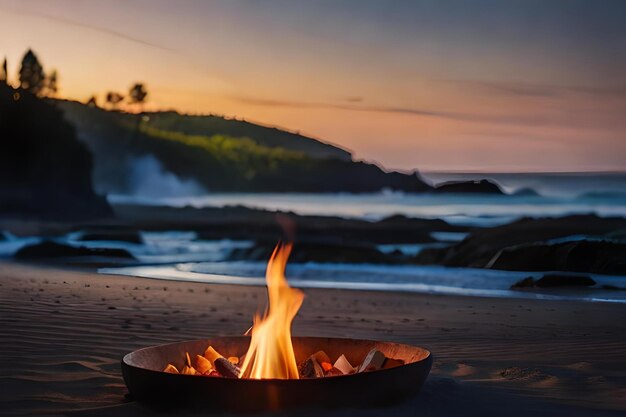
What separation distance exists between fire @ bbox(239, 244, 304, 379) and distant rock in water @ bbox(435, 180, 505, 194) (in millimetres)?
6449

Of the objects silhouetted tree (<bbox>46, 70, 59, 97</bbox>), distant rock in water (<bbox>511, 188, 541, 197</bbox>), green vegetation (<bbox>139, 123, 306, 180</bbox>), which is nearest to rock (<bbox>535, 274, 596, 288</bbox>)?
distant rock in water (<bbox>511, 188, 541, 197</bbox>)

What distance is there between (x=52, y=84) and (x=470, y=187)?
599 cm

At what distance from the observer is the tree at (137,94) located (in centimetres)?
1115

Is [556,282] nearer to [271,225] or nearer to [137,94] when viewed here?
[271,225]

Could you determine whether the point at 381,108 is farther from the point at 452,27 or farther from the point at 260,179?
the point at 260,179

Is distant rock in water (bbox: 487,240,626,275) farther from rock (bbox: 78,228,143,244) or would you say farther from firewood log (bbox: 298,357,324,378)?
firewood log (bbox: 298,357,324,378)

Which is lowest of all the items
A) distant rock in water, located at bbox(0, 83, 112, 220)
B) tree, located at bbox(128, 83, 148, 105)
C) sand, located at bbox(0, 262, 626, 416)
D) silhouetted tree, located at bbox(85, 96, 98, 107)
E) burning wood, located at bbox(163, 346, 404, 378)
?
sand, located at bbox(0, 262, 626, 416)

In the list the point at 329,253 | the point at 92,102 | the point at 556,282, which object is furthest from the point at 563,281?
the point at 92,102

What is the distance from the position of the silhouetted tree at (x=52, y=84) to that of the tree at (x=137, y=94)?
3.73ft

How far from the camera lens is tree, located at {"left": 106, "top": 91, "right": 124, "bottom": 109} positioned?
11.3m

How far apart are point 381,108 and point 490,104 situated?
136 cm

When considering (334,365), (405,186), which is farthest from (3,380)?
(405,186)

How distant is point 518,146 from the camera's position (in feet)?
32.7

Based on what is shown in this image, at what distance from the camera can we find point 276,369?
140 inches
